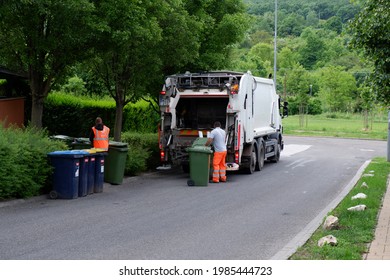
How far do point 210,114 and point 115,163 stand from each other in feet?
16.5

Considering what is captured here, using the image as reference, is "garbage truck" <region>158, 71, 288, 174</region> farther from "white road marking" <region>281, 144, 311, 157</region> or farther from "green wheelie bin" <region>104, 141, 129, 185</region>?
"white road marking" <region>281, 144, 311, 157</region>

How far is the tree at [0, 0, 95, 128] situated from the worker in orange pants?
13.4ft

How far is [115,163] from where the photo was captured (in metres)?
16.7

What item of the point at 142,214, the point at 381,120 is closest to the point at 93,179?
the point at 142,214

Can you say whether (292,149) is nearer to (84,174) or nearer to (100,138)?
(100,138)

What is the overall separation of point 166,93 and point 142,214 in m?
8.18

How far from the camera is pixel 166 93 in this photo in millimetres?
19891

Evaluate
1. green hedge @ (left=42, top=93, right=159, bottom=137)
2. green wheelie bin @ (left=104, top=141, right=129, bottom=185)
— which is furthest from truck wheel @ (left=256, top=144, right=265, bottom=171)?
green wheelie bin @ (left=104, top=141, right=129, bottom=185)

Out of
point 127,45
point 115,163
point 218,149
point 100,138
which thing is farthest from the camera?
point 218,149

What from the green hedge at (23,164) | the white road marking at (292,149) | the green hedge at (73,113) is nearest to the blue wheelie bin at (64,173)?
Result: the green hedge at (23,164)

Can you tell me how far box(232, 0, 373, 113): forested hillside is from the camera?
66.4m

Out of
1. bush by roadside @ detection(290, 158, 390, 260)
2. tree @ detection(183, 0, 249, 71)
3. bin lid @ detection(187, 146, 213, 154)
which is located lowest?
bush by roadside @ detection(290, 158, 390, 260)

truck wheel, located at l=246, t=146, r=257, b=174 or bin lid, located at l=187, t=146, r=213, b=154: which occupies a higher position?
bin lid, located at l=187, t=146, r=213, b=154

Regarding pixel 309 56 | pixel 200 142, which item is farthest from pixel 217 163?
pixel 309 56
